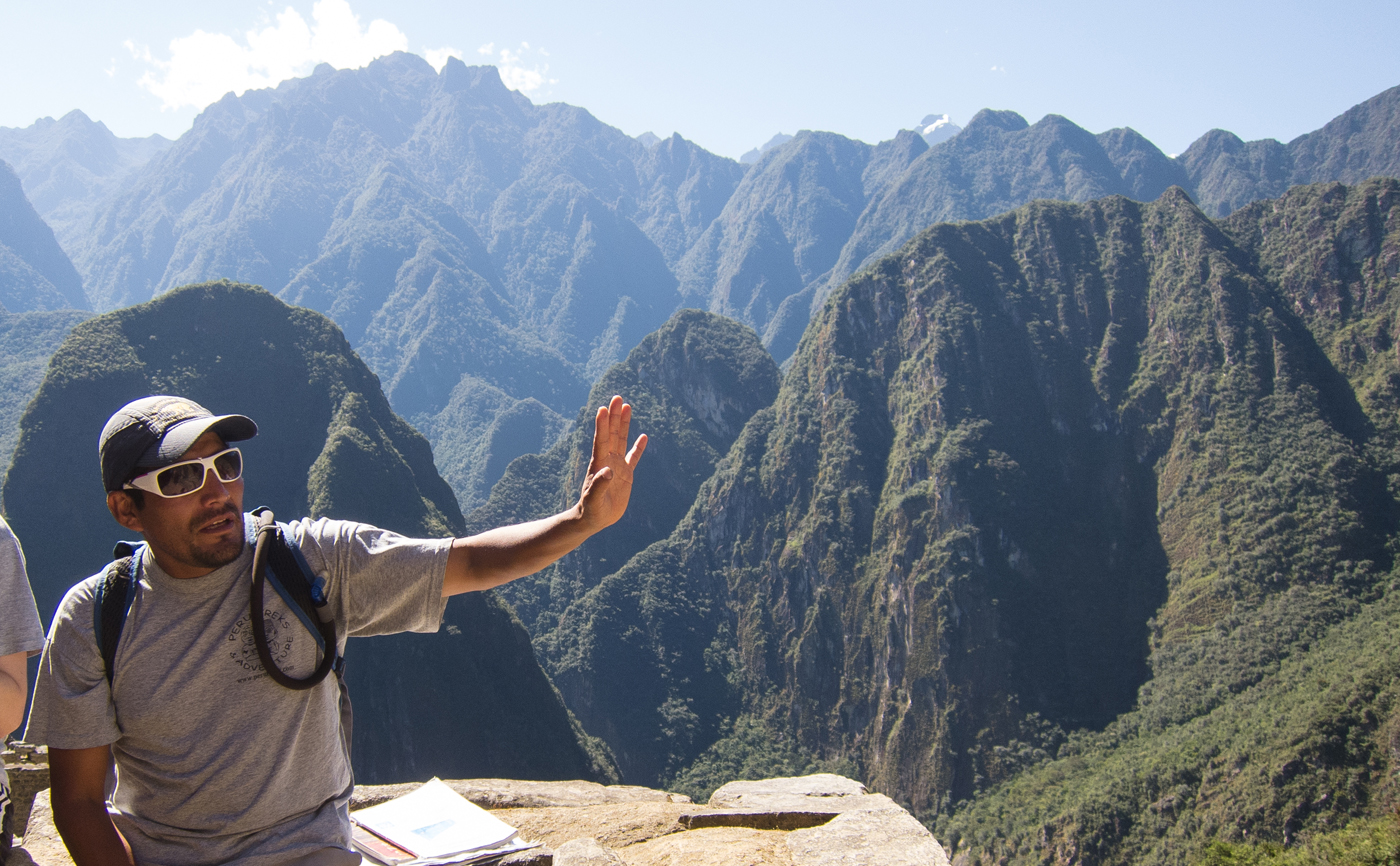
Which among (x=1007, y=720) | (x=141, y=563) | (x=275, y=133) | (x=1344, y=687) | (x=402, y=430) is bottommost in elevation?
(x=1007, y=720)

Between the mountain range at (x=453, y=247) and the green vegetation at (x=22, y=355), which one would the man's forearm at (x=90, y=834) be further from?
the mountain range at (x=453, y=247)

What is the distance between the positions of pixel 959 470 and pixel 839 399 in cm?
1560

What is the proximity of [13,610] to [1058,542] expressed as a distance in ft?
235

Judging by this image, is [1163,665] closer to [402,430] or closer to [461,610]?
[461,610]

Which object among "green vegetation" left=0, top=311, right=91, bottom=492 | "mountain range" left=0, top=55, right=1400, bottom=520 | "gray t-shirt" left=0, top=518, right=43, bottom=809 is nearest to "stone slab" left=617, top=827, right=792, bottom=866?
"gray t-shirt" left=0, top=518, right=43, bottom=809

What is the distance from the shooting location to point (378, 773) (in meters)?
51.0

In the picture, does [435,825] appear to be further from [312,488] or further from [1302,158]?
[1302,158]

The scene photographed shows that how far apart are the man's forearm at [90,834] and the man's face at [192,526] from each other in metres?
0.90

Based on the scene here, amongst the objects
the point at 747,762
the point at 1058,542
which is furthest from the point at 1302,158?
the point at 747,762

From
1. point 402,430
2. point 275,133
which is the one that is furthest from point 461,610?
point 275,133

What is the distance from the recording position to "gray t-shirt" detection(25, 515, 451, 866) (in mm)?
3039

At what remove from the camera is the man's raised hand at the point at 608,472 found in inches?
141

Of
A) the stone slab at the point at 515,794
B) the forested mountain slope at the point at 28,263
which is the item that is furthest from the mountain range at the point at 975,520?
the forested mountain slope at the point at 28,263

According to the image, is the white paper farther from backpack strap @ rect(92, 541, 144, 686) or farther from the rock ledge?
backpack strap @ rect(92, 541, 144, 686)
